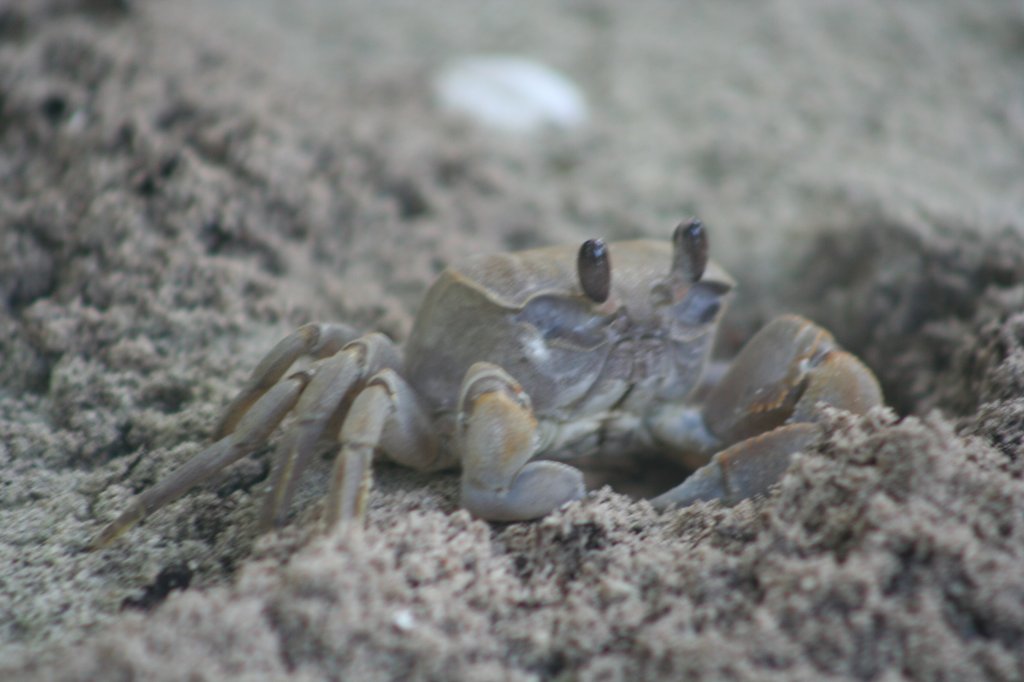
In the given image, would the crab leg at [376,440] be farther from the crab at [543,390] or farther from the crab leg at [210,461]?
the crab leg at [210,461]

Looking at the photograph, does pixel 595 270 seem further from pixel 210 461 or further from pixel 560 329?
pixel 210 461

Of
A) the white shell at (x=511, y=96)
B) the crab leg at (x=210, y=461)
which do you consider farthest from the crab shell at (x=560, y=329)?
the white shell at (x=511, y=96)

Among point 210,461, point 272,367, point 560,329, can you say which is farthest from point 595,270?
point 210,461

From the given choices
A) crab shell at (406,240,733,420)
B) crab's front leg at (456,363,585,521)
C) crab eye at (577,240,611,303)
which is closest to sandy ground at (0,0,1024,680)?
crab's front leg at (456,363,585,521)

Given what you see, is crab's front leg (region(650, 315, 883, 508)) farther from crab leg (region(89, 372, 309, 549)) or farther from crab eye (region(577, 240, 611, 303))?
crab leg (region(89, 372, 309, 549))

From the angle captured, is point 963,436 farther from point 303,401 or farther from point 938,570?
point 303,401

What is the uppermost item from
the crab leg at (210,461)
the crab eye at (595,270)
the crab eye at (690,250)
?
the crab eye at (690,250)
